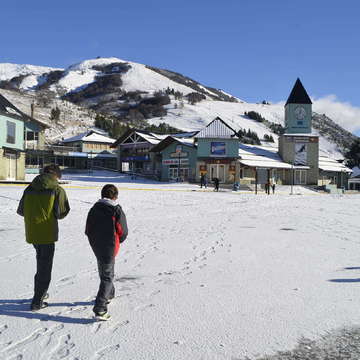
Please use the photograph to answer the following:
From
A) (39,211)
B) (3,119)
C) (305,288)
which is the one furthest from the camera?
(3,119)

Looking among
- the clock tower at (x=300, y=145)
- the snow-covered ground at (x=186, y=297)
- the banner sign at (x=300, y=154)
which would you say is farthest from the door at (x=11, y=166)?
the banner sign at (x=300, y=154)

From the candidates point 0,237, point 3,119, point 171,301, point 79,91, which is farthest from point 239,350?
point 79,91

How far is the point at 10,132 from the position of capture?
31.6m

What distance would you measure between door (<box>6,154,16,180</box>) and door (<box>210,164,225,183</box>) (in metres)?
21.8

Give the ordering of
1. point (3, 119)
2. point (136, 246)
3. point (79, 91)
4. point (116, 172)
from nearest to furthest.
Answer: point (136, 246), point (3, 119), point (116, 172), point (79, 91)

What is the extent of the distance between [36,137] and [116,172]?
11.4 metres

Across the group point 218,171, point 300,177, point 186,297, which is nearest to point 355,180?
point 300,177

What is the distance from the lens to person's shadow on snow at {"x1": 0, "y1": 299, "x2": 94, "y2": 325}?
4281 millimetres

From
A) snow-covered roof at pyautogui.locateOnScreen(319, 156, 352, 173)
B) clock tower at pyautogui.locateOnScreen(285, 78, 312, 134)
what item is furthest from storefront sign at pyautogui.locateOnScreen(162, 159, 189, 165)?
snow-covered roof at pyautogui.locateOnScreen(319, 156, 352, 173)

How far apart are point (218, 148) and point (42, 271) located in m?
40.7

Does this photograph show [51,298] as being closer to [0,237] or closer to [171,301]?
[171,301]

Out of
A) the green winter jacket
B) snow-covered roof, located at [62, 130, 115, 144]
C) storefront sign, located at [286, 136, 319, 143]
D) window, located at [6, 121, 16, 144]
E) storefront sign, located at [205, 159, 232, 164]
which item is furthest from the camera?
snow-covered roof, located at [62, 130, 115, 144]

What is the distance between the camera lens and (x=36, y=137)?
159 ft

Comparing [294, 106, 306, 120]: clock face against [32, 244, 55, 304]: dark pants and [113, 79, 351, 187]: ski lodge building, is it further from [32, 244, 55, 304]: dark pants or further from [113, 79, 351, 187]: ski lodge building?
[32, 244, 55, 304]: dark pants
